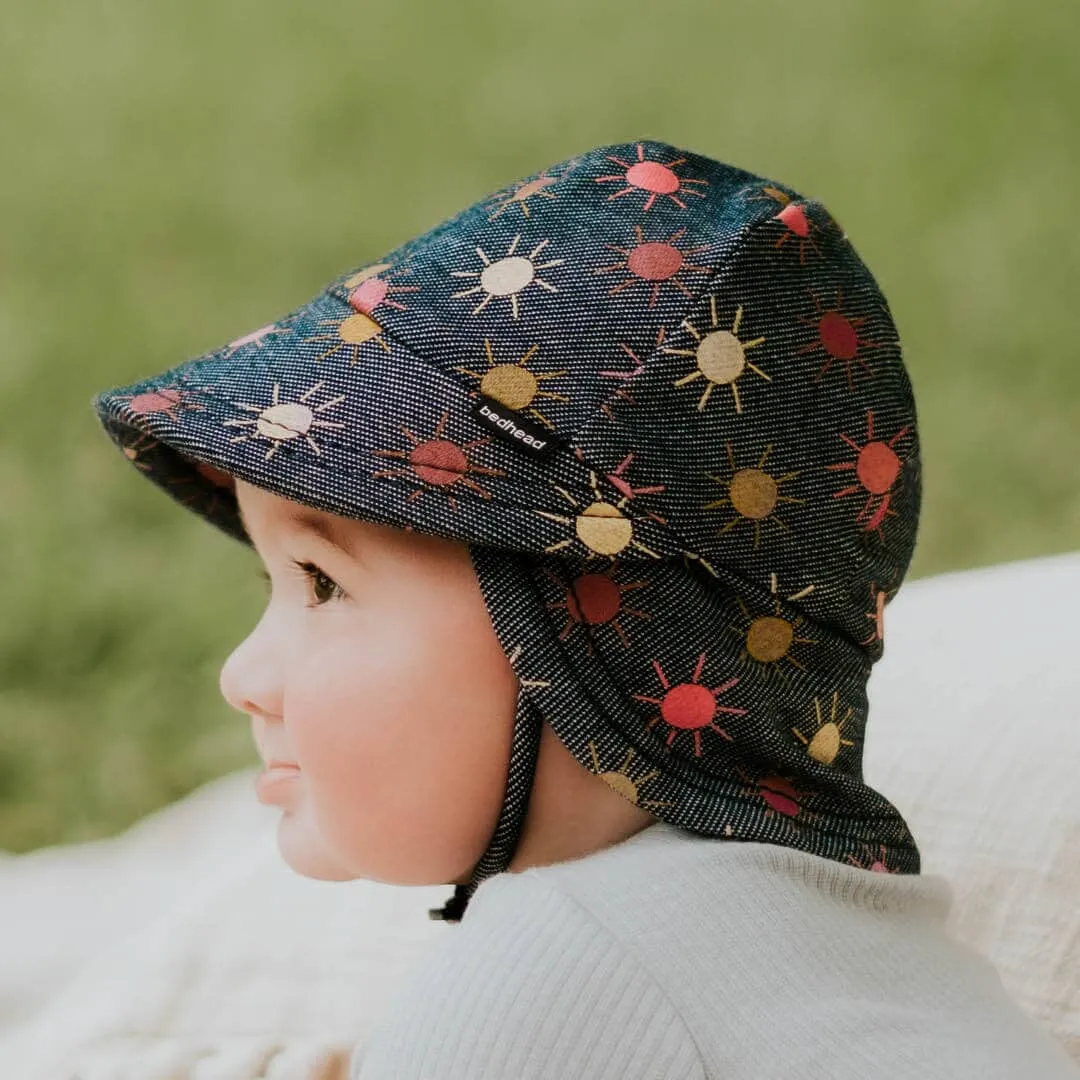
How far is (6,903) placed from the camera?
1370mm

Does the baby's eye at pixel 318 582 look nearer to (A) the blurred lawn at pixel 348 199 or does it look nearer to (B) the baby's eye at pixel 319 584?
(B) the baby's eye at pixel 319 584

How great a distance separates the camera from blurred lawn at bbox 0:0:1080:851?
158 centimetres

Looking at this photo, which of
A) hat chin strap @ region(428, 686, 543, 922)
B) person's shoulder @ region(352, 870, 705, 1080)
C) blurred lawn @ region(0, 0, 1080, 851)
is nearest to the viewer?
person's shoulder @ region(352, 870, 705, 1080)

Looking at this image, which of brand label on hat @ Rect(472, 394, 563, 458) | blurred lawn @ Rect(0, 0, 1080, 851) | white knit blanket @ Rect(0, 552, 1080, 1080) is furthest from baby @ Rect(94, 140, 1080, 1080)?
blurred lawn @ Rect(0, 0, 1080, 851)

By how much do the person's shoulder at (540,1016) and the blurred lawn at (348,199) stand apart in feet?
3.41

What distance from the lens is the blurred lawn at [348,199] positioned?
1581 mm

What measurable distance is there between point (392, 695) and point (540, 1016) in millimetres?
179

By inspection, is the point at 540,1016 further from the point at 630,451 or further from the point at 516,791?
the point at 630,451

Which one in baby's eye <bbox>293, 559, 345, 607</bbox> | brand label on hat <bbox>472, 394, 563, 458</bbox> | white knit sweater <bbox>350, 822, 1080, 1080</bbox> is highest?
brand label on hat <bbox>472, 394, 563, 458</bbox>

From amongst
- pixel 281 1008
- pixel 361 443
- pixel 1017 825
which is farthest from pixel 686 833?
pixel 281 1008

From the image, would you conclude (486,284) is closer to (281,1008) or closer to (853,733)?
(853,733)

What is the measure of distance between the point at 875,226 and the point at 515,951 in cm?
126

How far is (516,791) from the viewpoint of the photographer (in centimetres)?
68

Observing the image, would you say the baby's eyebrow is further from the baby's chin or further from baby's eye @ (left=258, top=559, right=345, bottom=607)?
the baby's chin
